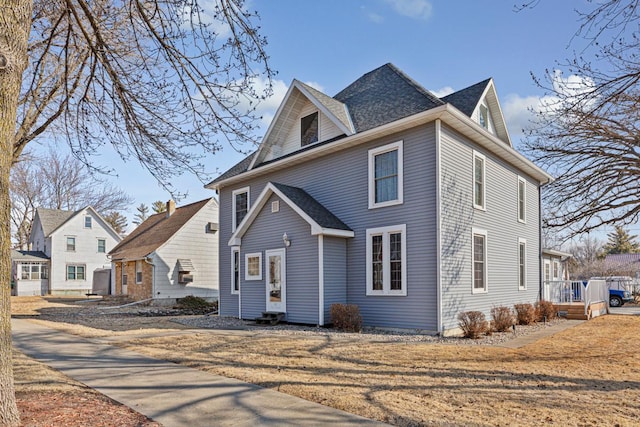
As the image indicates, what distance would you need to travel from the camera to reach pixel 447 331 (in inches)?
440

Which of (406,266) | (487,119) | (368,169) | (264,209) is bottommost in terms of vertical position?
(406,266)

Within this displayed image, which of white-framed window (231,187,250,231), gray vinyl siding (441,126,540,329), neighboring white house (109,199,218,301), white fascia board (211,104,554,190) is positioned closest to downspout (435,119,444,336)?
gray vinyl siding (441,126,540,329)

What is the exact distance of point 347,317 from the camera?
11836 millimetres

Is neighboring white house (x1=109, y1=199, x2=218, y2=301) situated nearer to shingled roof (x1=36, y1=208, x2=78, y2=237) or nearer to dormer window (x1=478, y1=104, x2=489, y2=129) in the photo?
shingled roof (x1=36, y1=208, x2=78, y2=237)

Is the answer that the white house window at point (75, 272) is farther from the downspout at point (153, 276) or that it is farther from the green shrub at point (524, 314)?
the green shrub at point (524, 314)

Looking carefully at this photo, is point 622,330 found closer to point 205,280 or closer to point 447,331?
point 447,331

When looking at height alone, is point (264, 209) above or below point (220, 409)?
above

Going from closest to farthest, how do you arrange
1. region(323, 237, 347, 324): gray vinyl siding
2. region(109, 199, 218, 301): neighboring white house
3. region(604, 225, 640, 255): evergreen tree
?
region(323, 237, 347, 324): gray vinyl siding → region(109, 199, 218, 301): neighboring white house → region(604, 225, 640, 255): evergreen tree

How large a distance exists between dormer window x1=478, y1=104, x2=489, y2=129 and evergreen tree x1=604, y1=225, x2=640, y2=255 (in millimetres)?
47848

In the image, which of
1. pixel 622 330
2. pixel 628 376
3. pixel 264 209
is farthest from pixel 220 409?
pixel 622 330

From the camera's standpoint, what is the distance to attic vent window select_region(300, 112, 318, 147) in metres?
15.1

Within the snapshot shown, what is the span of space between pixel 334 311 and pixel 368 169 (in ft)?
14.1

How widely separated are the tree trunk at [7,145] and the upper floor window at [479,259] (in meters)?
11.3

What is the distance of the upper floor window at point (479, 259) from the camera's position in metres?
12.9
